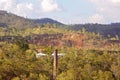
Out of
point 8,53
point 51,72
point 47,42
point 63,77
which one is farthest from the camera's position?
point 47,42

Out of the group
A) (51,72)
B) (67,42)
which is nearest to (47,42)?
(67,42)

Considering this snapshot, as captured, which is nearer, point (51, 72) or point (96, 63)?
point (51, 72)

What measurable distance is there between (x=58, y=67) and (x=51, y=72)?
2.83 meters

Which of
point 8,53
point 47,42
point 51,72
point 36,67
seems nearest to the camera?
point 36,67

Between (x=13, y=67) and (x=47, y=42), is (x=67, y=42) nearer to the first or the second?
(x=47, y=42)

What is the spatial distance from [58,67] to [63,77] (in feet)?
39.2

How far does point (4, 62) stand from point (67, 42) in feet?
369

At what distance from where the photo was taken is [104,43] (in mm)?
158375

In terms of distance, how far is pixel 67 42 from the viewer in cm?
16125

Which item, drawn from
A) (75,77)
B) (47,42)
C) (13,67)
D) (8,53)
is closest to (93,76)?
(75,77)

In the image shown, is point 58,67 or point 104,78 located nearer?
point 104,78

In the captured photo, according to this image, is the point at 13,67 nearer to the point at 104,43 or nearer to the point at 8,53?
the point at 8,53

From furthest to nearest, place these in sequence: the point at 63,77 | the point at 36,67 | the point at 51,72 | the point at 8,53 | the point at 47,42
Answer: the point at 47,42, the point at 8,53, the point at 51,72, the point at 36,67, the point at 63,77

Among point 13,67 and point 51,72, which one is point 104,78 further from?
point 13,67
